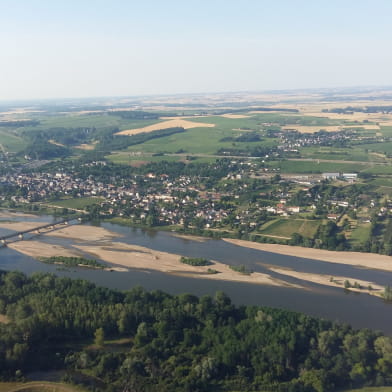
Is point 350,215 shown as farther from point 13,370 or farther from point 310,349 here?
point 13,370

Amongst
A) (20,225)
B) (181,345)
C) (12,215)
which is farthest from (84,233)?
(181,345)

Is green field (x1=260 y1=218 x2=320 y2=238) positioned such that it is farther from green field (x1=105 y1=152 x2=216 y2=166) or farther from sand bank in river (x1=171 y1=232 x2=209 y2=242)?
green field (x1=105 y1=152 x2=216 y2=166)

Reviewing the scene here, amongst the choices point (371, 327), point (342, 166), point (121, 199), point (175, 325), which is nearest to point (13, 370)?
point (175, 325)

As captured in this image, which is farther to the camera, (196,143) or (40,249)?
(196,143)

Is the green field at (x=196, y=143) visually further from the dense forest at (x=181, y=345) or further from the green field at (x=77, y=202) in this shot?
the dense forest at (x=181, y=345)

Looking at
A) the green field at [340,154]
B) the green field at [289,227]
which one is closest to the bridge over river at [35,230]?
the green field at [289,227]

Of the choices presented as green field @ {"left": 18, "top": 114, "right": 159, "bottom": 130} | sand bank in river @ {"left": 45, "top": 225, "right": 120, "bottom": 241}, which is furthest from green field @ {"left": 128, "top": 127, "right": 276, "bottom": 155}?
sand bank in river @ {"left": 45, "top": 225, "right": 120, "bottom": 241}

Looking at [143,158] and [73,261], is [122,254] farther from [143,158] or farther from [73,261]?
[143,158]
